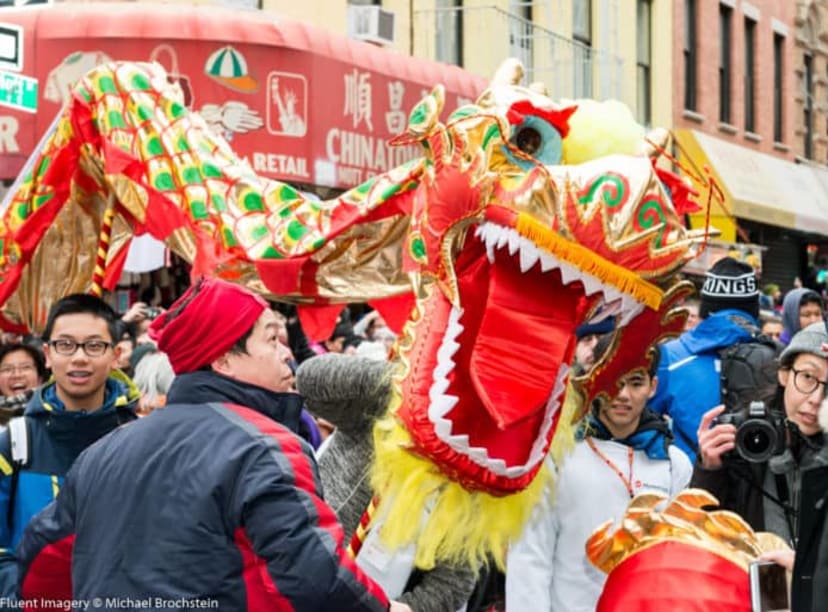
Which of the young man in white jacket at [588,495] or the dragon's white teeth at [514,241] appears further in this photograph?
the young man in white jacket at [588,495]

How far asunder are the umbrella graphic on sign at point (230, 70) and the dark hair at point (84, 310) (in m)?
8.30

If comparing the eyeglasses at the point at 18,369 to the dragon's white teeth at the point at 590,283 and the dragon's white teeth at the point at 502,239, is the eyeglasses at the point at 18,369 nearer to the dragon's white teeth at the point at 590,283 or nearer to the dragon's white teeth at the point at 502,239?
the dragon's white teeth at the point at 502,239

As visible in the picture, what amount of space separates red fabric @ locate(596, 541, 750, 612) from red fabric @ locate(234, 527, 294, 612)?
100 cm

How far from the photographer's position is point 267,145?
13.4 m

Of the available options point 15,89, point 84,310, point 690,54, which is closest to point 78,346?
point 84,310

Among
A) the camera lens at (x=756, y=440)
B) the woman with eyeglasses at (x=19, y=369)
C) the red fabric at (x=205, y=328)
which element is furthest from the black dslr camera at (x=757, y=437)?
the woman with eyeglasses at (x=19, y=369)

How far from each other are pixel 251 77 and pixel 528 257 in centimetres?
943

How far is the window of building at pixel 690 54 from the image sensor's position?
24.7m

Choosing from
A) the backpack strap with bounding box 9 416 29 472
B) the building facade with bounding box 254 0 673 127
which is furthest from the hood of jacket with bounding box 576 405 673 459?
the building facade with bounding box 254 0 673 127

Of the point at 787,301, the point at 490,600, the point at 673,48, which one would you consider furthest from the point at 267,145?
the point at 673,48

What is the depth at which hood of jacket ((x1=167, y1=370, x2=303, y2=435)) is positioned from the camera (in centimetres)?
351

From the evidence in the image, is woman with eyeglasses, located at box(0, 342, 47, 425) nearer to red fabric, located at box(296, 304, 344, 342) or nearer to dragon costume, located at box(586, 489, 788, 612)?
red fabric, located at box(296, 304, 344, 342)

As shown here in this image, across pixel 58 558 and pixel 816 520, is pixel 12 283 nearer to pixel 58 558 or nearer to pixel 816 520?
pixel 58 558

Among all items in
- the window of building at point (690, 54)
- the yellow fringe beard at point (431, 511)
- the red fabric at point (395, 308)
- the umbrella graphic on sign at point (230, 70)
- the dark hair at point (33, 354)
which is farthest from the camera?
the window of building at point (690, 54)
